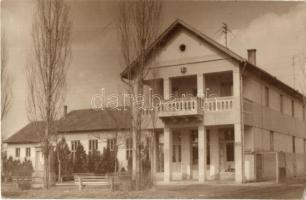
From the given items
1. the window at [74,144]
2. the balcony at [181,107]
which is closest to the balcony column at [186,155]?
the balcony at [181,107]

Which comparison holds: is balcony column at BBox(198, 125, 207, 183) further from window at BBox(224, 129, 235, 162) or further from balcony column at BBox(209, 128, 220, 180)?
window at BBox(224, 129, 235, 162)

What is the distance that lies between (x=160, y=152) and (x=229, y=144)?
294 cm

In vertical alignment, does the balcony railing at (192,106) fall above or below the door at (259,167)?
above

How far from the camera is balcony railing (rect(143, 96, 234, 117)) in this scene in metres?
20.6

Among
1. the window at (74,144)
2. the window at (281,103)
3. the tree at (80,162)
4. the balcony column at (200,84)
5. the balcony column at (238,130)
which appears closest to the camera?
the balcony column at (238,130)

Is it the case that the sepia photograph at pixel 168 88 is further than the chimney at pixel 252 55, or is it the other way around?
the chimney at pixel 252 55

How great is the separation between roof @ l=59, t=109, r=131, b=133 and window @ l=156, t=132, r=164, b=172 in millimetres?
1360

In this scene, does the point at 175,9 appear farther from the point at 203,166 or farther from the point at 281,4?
the point at 203,166

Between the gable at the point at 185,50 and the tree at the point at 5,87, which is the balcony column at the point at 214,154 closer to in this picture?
the gable at the point at 185,50

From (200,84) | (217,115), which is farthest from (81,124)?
(217,115)

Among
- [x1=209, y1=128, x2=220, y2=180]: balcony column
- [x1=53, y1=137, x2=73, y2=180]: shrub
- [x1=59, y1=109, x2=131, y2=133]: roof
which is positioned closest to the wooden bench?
[x1=59, y1=109, x2=131, y2=133]: roof

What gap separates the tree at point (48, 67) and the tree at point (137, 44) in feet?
6.32

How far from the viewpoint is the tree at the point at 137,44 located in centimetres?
1761

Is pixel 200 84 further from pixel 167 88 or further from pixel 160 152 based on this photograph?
pixel 160 152
